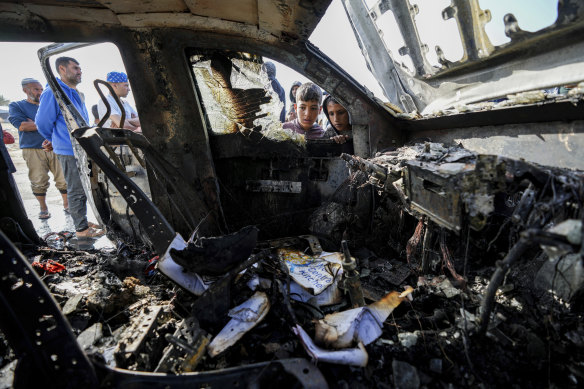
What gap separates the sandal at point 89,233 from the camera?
3984mm

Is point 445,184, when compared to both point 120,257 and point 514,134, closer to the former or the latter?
point 514,134

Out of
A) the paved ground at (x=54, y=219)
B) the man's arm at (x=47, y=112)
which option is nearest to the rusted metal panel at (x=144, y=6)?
the man's arm at (x=47, y=112)

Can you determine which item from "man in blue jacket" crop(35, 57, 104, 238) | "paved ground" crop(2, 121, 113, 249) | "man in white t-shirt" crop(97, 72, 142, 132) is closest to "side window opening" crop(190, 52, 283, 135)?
"man in white t-shirt" crop(97, 72, 142, 132)

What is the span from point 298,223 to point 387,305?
166 centimetres

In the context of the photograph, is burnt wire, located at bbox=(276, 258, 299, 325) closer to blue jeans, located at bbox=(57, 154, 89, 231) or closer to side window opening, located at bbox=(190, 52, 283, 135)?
side window opening, located at bbox=(190, 52, 283, 135)

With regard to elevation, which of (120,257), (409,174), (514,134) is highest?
(514,134)

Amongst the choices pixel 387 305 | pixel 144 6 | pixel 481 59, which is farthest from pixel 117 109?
pixel 481 59

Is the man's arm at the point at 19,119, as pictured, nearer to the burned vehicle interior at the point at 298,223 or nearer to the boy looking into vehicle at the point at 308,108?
the burned vehicle interior at the point at 298,223

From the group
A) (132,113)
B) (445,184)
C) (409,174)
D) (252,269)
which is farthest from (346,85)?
(132,113)

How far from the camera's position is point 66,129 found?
12.6 feet

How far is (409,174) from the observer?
1840 millimetres

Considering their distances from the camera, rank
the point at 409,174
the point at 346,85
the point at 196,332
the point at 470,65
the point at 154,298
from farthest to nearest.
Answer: the point at 470,65, the point at 346,85, the point at 154,298, the point at 409,174, the point at 196,332

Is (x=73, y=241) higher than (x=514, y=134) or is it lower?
lower

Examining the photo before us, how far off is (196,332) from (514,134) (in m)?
3.03
